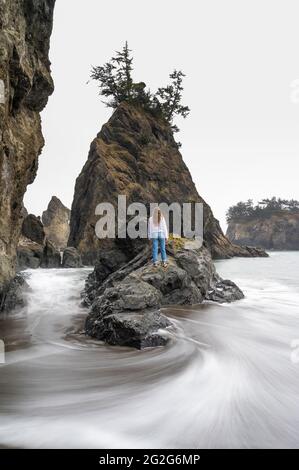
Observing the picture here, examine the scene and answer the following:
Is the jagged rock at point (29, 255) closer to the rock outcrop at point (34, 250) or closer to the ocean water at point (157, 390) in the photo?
the rock outcrop at point (34, 250)

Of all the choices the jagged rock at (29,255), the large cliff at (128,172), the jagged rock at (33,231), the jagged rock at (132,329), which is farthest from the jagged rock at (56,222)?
the jagged rock at (132,329)

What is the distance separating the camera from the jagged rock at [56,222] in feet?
247

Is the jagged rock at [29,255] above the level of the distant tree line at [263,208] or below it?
below

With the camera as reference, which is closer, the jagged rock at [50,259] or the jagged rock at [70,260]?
the jagged rock at [50,259]

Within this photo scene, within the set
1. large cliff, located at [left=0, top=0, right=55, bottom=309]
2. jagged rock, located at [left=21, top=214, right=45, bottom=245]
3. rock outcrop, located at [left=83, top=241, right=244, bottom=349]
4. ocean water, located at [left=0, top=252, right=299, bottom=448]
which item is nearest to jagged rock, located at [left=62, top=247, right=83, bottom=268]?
jagged rock, located at [left=21, top=214, right=45, bottom=245]

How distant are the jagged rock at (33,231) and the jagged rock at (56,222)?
152ft

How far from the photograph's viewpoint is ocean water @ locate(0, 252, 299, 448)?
254 cm

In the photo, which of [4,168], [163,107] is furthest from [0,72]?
[163,107]

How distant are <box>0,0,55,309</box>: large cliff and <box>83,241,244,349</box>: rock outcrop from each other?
276cm

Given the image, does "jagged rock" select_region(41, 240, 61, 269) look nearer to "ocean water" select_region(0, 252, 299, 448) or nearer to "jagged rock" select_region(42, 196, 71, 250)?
"ocean water" select_region(0, 252, 299, 448)

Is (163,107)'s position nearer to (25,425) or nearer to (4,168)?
(4,168)

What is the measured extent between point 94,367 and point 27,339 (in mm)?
2026

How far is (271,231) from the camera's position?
91.2 metres
